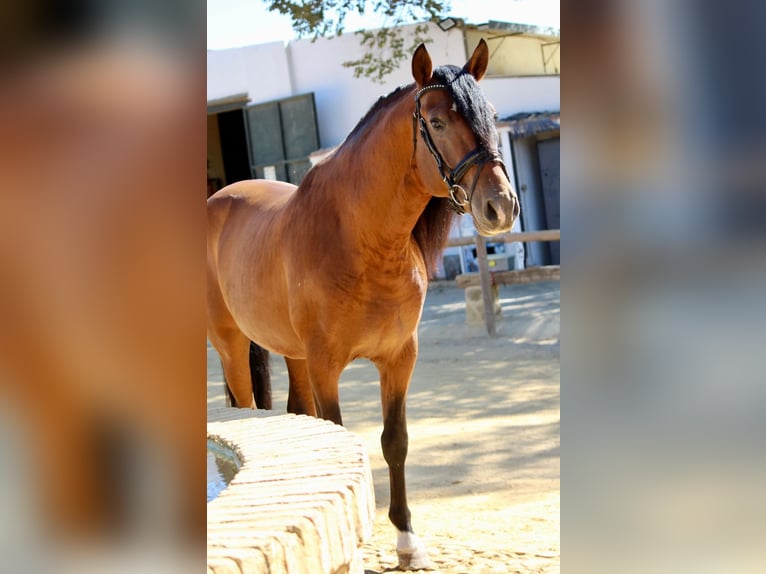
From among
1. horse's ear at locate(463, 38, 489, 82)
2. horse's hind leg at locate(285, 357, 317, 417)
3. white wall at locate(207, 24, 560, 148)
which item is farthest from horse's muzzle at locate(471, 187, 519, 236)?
white wall at locate(207, 24, 560, 148)

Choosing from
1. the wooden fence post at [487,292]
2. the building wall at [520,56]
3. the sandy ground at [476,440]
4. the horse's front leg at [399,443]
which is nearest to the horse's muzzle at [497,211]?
the horse's front leg at [399,443]

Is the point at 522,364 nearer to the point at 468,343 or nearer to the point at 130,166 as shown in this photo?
the point at 468,343

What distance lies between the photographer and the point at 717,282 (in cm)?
67

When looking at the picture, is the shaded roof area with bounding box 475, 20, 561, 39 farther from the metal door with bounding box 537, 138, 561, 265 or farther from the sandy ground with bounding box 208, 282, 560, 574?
the sandy ground with bounding box 208, 282, 560, 574

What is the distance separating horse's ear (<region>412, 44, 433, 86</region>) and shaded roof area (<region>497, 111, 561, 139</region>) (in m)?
8.72

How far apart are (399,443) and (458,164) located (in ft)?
4.66

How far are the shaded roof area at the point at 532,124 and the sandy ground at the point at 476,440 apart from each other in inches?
116

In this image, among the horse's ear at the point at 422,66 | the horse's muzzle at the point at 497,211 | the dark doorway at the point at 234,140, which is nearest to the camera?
the horse's muzzle at the point at 497,211

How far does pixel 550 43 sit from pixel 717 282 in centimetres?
1357

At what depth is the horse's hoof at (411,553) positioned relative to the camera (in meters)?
3.32

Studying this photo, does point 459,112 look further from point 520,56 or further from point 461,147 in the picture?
point 520,56

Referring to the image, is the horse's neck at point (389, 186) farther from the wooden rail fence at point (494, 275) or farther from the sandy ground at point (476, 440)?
the wooden rail fence at point (494, 275)

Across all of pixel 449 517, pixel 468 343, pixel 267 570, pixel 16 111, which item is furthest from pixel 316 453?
pixel 468 343

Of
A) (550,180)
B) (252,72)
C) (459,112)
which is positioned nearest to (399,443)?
(459,112)
